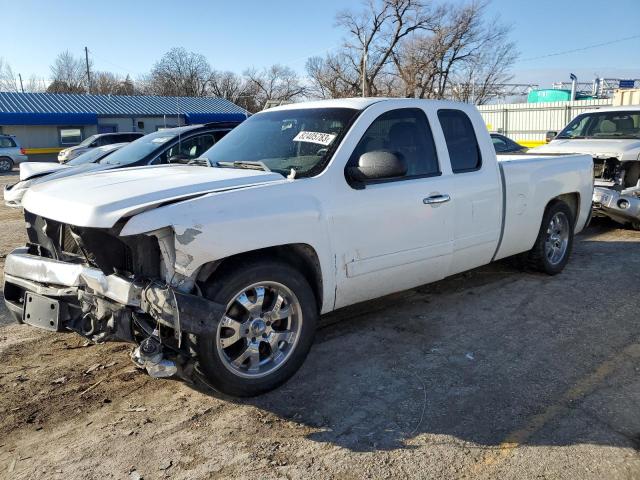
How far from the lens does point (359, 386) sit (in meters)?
3.85

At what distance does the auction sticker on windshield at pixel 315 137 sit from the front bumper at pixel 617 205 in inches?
251

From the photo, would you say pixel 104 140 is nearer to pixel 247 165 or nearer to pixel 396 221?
pixel 247 165

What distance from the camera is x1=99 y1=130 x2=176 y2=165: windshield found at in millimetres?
8556

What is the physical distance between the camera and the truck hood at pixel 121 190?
10.5 feet

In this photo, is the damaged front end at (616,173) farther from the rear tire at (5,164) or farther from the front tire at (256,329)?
the rear tire at (5,164)

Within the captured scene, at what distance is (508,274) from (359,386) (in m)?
3.45

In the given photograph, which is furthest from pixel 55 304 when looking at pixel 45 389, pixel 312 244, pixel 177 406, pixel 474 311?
pixel 474 311

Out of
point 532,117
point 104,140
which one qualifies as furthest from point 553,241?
point 532,117

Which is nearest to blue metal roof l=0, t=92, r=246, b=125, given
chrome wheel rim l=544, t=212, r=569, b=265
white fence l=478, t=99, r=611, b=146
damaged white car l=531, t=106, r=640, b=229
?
white fence l=478, t=99, r=611, b=146

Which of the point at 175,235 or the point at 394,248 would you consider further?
the point at 394,248

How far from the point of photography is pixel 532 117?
2769cm

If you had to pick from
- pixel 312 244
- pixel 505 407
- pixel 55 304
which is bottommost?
pixel 505 407

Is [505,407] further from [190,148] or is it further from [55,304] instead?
[190,148]

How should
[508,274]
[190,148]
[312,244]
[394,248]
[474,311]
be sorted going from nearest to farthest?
[312,244], [394,248], [474,311], [508,274], [190,148]
